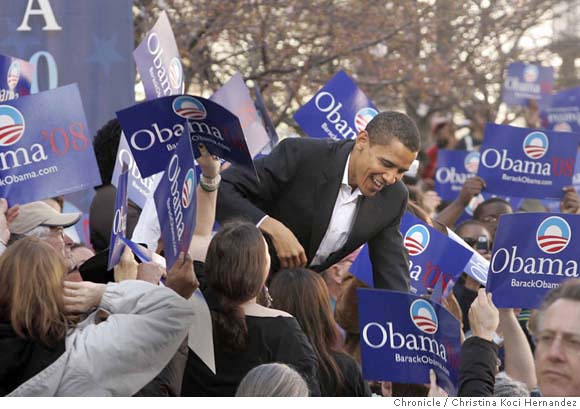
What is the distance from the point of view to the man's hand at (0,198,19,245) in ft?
19.5

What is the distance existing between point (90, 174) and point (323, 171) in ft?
3.74

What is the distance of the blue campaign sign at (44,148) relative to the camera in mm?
6254

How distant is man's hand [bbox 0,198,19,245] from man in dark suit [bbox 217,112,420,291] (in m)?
0.99

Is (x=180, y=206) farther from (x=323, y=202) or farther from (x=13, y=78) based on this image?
(x=13, y=78)

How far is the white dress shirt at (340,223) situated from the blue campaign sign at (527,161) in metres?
2.67

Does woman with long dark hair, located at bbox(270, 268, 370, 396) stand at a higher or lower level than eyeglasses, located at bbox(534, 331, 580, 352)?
lower

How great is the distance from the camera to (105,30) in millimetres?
9617

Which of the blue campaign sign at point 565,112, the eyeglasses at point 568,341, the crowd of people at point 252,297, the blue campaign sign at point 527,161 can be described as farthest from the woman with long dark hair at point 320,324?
Answer: the blue campaign sign at point 565,112

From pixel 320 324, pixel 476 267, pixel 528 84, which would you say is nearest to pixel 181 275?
pixel 320 324

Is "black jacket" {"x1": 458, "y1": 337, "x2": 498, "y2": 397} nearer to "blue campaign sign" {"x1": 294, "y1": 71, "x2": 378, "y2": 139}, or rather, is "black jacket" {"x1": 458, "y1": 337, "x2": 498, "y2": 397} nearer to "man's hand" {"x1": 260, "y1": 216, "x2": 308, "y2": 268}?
"man's hand" {"x1": 260, "y1": 216, "x2": 308, "y2": 268}

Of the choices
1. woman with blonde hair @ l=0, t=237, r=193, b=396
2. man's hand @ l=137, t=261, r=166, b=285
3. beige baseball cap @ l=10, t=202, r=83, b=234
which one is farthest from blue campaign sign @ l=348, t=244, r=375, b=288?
woman with blonde hair @ l=0, t=237, r=193, b=396

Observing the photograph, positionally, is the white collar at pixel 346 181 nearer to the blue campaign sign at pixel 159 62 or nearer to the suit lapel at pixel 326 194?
the suit lapel at pixel 326 194

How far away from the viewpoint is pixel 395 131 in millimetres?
6656

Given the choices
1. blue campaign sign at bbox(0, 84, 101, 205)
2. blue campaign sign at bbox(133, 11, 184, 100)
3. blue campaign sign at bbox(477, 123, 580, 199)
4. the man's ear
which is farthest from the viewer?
blue campaign sign at bbox(477, 123, 580, 199)
